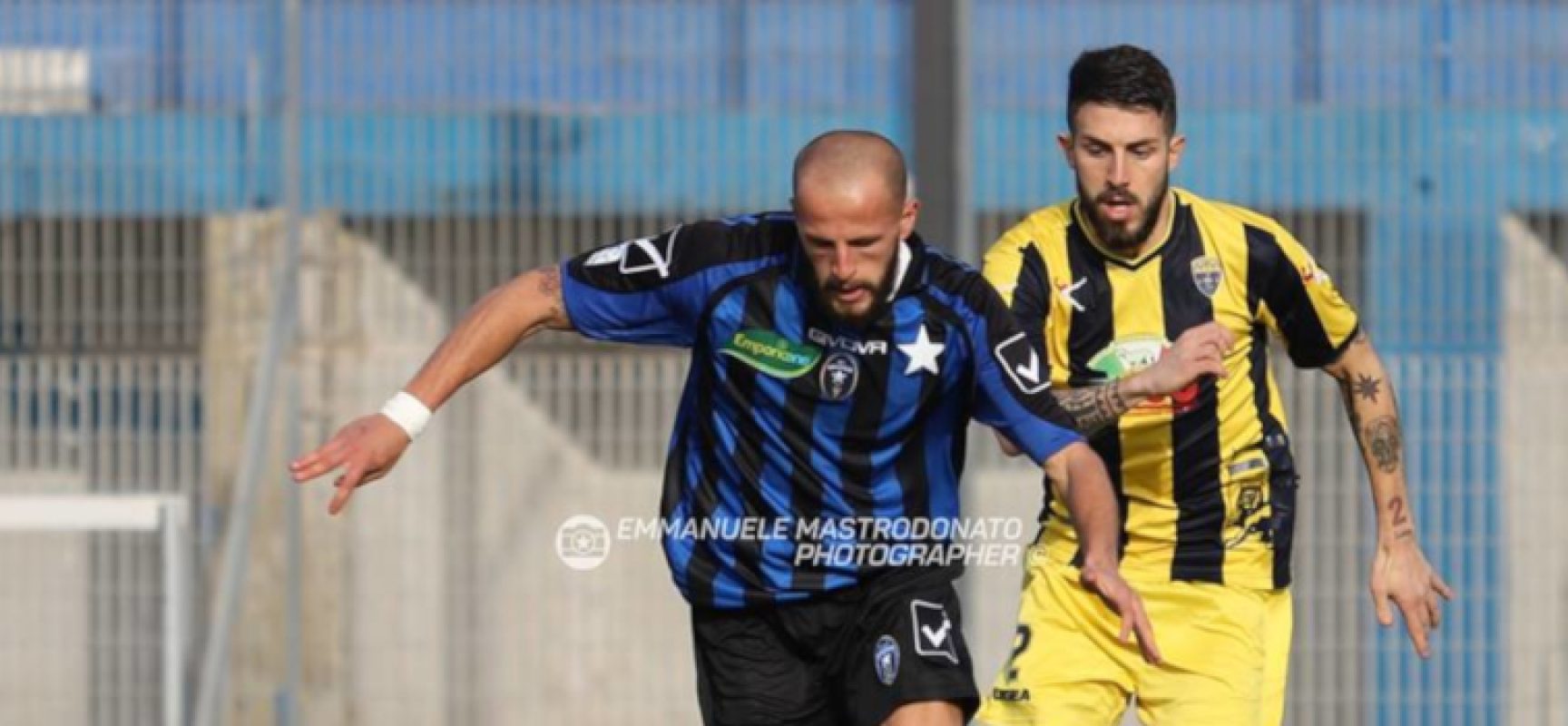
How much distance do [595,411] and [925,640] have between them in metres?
4.20

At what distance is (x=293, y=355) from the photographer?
34.2 ft

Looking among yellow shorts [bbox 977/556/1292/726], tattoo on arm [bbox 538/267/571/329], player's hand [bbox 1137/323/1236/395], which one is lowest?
yellow shorts [bbox 977/556/1292/726]

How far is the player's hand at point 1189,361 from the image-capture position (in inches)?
238

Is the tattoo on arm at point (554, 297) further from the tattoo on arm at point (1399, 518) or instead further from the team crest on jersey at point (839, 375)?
the tattoo on arm at point (1399, 518)

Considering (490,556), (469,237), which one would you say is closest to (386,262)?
(469,237)

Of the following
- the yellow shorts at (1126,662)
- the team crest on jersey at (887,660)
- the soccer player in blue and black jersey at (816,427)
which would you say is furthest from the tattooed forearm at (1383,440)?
the team crest on jersey at (887,660)

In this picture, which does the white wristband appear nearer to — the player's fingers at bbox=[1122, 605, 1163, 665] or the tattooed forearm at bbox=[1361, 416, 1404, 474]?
the player's fingers at bbox=[1122, 605, 1163, 665]

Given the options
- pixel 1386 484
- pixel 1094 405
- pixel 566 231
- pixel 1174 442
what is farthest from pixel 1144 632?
pixel 566 231

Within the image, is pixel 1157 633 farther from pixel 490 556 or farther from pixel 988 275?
pixel 490 556

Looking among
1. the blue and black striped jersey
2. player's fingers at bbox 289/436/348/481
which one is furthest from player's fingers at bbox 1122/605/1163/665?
player's fingers at bbox 289/436/348/481

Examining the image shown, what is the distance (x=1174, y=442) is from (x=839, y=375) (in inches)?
39.6

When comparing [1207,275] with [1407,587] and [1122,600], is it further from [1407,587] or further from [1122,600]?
[1122,600]

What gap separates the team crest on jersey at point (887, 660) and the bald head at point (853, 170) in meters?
1.06

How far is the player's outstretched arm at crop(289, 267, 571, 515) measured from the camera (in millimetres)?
5895
